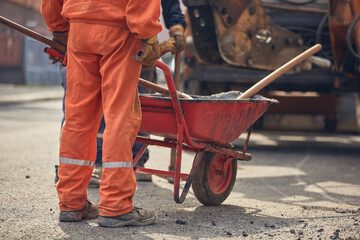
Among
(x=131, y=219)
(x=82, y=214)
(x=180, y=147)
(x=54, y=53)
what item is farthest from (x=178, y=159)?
(x=54, y=53)

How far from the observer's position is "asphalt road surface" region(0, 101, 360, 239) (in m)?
3.63

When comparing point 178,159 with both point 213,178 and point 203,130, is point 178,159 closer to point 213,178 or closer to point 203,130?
point 203,130

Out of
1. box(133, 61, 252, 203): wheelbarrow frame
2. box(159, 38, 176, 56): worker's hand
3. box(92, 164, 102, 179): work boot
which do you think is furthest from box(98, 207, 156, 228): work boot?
box(159, 38, 176, 56): worker's hand

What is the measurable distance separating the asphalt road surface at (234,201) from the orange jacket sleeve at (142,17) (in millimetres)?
1133

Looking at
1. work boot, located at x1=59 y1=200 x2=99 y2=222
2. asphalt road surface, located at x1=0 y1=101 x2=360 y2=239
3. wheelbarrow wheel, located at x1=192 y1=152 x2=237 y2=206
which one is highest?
wheelbarrow wheel, located at x1=192 y1=152 x2=237 y2=206

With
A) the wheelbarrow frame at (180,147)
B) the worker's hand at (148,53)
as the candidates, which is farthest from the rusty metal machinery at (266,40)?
the worker's hand at (148,53)

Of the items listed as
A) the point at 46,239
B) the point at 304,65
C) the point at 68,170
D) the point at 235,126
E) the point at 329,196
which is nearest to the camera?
the point at 46,239

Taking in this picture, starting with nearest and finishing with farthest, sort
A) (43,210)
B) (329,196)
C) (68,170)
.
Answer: (68,170) < (43,210) < (329,196)

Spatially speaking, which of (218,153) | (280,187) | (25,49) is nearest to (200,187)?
(218,153)

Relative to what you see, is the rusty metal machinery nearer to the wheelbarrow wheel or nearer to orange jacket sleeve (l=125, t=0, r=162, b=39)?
the wheelbarrow wheel

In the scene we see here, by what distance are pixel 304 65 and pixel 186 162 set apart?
1.69 m

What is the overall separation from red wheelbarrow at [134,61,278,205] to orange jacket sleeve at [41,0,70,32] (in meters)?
0.69

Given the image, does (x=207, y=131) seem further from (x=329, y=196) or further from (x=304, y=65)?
(x=304, y=65)

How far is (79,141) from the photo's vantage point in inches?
148
